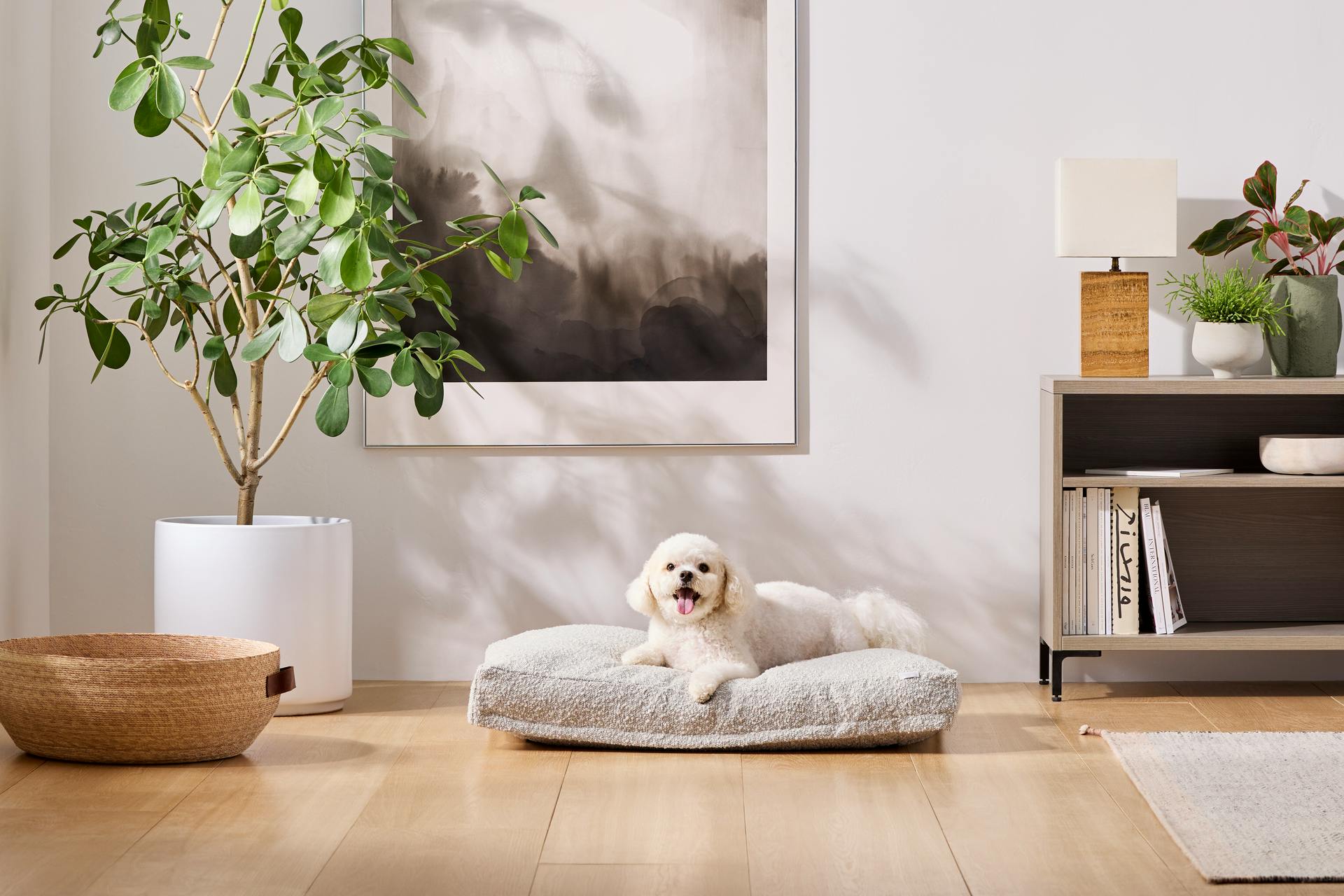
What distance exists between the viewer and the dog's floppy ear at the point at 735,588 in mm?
2547

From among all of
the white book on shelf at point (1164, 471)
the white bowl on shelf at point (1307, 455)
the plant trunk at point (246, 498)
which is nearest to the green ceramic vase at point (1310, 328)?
the white bowl on shelf at point (1307, 455)

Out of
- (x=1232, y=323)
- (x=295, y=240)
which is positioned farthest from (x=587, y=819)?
(x=1232, y=323)

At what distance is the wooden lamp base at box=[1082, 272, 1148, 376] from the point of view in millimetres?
2973

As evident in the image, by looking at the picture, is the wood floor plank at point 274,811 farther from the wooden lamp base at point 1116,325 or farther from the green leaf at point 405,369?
the wooden lamp base at point 1116,325

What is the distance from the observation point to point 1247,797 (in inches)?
85.1

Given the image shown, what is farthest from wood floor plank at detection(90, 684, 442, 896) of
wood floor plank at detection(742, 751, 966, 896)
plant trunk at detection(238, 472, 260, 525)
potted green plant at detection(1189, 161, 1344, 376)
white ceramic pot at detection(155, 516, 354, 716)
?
potted green plant at detection(1189, 161, 1344, 376)

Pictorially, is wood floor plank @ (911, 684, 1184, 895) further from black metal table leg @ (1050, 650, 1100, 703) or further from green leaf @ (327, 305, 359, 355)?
green leaf @ (327, 305, 359, 355)

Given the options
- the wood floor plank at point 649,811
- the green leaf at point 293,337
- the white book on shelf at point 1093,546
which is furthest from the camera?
the white book on shelf at point 1093,546

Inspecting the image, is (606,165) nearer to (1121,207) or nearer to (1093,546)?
(1121,207)

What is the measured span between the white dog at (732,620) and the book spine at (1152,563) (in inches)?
20.9

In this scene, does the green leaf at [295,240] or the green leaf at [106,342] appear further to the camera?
the green leaf at [106,342]

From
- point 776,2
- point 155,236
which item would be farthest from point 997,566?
point 155,236

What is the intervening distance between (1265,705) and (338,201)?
225 centimetres

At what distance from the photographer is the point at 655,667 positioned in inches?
103
